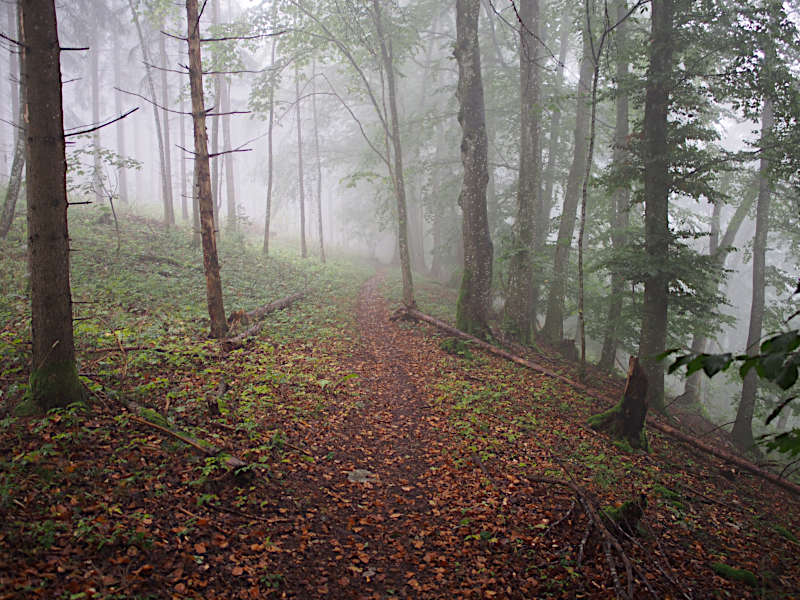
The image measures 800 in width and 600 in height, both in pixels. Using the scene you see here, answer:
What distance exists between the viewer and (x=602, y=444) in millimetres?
7156

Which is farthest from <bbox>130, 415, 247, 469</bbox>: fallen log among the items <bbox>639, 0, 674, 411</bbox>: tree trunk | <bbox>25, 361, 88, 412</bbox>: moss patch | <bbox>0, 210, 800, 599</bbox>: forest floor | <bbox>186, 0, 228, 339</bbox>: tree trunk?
<bbox>639, 0, 674, 411</bbox>: tree trunk

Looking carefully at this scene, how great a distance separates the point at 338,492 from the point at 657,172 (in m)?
8.91

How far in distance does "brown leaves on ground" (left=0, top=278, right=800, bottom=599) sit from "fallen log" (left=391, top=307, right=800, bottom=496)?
0.94ft

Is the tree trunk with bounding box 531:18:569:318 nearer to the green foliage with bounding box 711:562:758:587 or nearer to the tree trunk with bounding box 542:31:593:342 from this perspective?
the tree trunk with bounding box 542:31:593:342

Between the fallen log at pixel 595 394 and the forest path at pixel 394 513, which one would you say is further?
the fallen log at pixel 595 394

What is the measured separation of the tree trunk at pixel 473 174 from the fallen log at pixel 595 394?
1.88 feet

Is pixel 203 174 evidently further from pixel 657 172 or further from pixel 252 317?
pixel 657 172

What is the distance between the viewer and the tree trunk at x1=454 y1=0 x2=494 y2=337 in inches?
453

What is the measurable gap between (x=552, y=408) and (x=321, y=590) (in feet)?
19.5

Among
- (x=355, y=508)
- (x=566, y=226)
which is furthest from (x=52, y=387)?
(x=566, y=226)

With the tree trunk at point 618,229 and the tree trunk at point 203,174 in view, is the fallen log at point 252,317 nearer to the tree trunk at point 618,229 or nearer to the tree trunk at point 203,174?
the tree trunk at point 203,174

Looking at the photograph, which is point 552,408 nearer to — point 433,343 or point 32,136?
point 433,343

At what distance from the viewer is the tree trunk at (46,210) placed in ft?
14.6

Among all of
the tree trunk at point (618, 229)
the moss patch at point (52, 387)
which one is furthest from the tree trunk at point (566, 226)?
the moss patch at point (52, 387)
